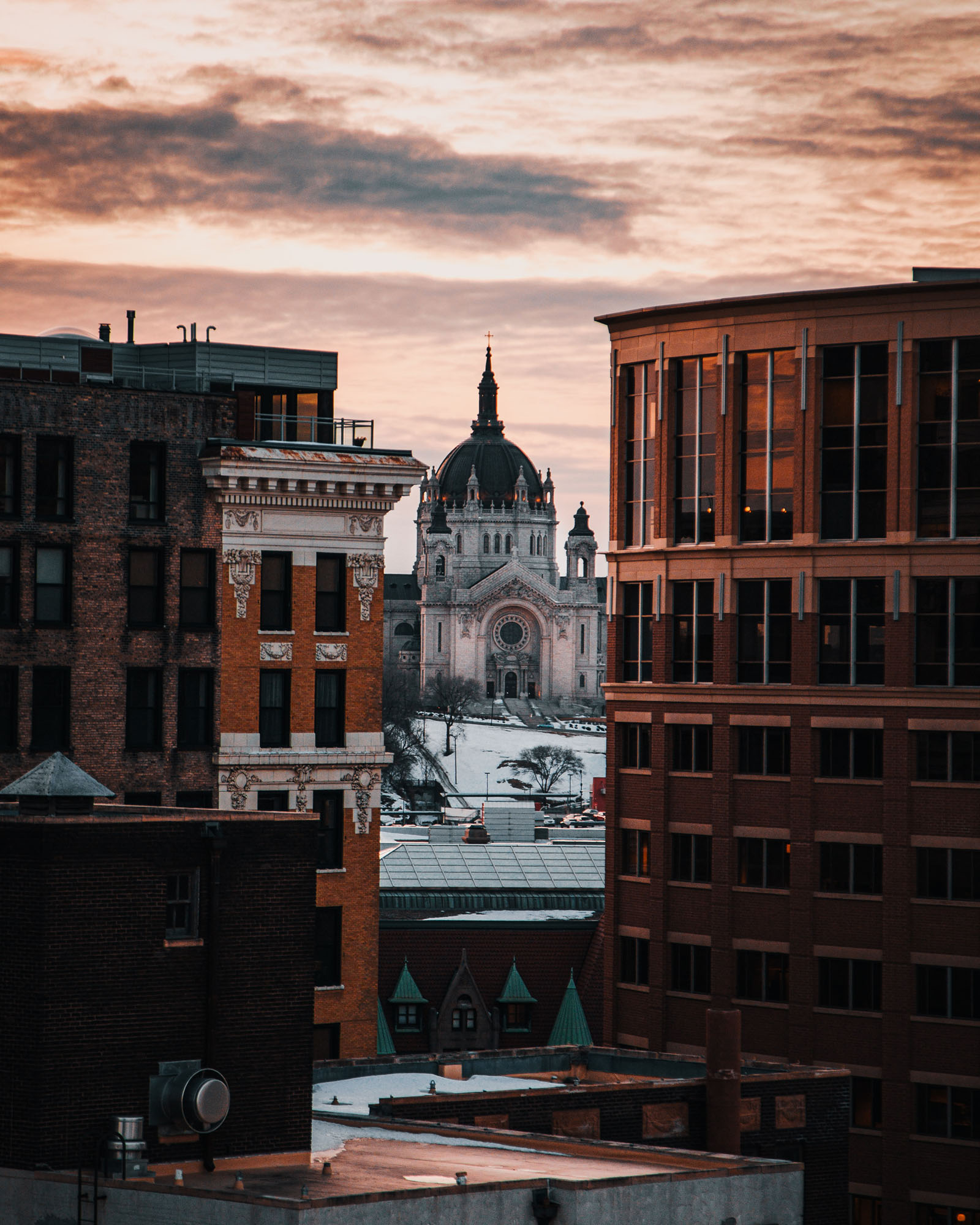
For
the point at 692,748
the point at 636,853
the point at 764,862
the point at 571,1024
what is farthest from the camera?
the point at 571,1024

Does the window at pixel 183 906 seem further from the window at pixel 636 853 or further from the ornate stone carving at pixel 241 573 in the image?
the window at pixel 636 853

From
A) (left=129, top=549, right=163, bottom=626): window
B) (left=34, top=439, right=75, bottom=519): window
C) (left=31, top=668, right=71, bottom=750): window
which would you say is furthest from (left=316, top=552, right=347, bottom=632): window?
(left=31, top=668, right=71, bottom=750): window

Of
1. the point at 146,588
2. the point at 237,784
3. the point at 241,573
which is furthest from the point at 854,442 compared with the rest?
the point at 146,588

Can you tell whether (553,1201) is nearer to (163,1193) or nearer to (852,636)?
(163,1193)

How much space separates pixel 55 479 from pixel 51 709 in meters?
5.49

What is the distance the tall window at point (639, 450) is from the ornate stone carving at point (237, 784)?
13942mm

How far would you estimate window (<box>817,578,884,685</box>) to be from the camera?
53000 mm

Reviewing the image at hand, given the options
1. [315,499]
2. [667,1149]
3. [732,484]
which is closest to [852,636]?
[732,484]

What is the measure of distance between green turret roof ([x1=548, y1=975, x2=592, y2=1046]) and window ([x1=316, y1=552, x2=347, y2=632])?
27.3m

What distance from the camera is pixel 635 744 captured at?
2286 inches

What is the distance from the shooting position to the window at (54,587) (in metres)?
A: 48.8

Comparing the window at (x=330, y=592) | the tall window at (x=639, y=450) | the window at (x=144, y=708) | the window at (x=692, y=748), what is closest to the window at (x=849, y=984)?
the window at (x=692, y=748)

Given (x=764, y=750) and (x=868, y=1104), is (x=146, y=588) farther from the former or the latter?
(x=868, y=1104)

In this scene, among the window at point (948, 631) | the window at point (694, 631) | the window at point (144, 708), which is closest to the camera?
the window at point (144, 708)
